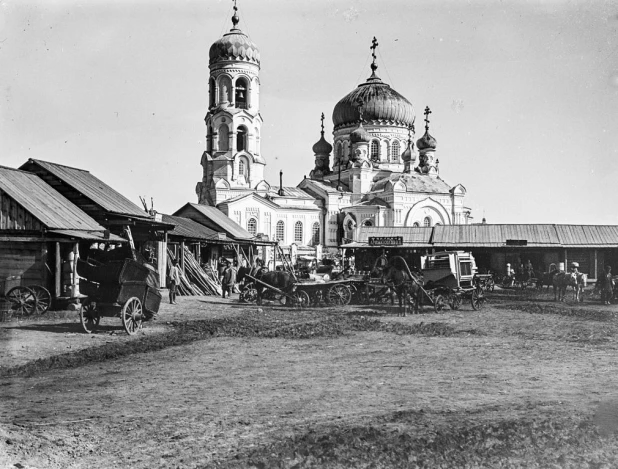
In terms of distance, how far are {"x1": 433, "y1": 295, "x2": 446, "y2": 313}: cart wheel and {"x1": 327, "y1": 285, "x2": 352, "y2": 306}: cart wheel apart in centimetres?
300

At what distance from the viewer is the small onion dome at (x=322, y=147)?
70.8 meters

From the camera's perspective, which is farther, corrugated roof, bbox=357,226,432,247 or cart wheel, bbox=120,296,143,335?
corrugated roof, bbox=357,226,432,247

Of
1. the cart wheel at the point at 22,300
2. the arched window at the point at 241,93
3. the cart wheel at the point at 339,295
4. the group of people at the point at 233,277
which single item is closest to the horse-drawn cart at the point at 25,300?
the cart wheel at the point at 22,300

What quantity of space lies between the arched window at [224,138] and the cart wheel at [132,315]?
43372 millimetres

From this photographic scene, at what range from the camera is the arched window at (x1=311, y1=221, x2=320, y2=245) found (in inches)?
2416

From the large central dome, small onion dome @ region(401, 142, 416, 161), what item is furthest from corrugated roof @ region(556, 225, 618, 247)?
the large central dome

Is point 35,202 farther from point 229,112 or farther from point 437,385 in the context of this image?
point 229,112

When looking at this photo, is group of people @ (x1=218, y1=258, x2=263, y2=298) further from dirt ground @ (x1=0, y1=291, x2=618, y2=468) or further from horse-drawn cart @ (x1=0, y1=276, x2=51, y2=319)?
dirt ground @ (x1=0, y1=291, x2=618, y2=468)

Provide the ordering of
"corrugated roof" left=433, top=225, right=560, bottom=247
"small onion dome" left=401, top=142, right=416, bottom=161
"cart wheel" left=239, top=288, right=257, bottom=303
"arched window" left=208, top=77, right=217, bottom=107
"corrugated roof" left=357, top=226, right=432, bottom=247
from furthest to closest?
"small onion dome" left=401, top=142, right=416, bottom=161 < "arched window" left=208, top=77, right=217, bottom=107 < "corrugated roof" left=357, top=226, right=432, bottom=247 < "corrugated roof" left=433, top=225, right=560, bottom=247 < "cart wheel" left=239, top=288, right=257, bottom=303

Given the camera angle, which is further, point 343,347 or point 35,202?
point 35,202

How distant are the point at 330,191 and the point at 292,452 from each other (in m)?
57.2

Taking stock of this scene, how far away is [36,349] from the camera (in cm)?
1046

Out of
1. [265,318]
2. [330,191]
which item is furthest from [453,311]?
[330,191]

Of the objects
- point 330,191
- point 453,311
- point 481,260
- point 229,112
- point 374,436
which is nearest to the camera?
point 374,436
